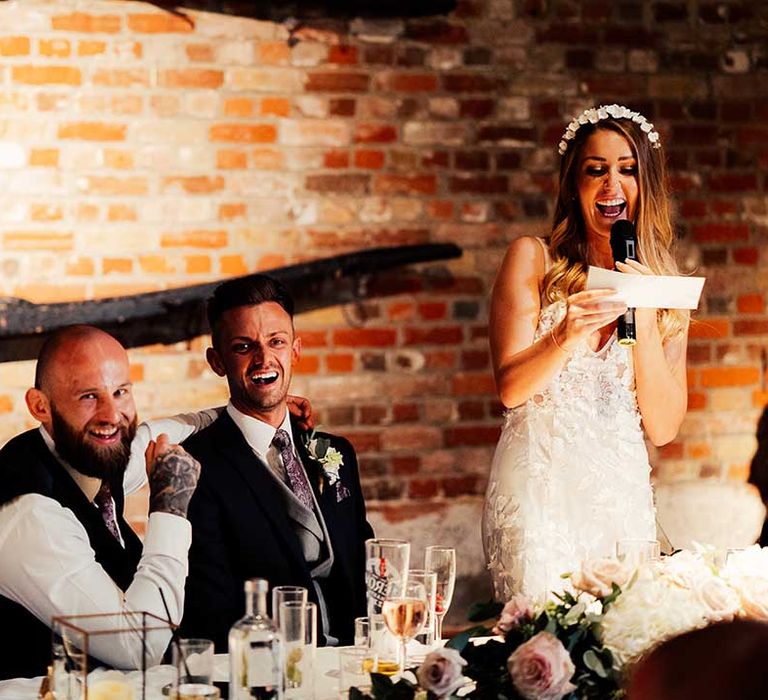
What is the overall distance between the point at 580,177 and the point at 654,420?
61 centimetres

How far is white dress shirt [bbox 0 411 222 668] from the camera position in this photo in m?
2.30

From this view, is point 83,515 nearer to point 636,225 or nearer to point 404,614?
point 404,614

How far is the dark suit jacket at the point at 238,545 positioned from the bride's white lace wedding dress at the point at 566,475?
46 cm

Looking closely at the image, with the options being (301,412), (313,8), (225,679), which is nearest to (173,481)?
(301,412)

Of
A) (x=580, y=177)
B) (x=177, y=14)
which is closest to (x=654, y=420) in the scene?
(x=580, y=177)

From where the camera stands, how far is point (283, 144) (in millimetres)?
3895

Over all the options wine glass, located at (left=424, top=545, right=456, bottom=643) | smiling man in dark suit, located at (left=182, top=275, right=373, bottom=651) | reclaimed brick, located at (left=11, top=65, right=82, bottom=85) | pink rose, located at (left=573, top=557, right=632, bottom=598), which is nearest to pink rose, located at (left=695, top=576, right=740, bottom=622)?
pink rose, located at (left=573, top=557, right=632, bottom=598)

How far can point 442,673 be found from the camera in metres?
1.65

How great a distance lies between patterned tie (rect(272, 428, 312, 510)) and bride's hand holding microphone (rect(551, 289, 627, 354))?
0.64 metres

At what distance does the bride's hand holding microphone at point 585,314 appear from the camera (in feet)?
8.94

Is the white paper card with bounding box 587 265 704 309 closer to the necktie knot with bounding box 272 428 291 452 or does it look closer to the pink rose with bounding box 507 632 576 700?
the necktie knot with bounding box 272 428 291 452

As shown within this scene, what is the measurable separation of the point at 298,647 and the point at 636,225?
1.49 m

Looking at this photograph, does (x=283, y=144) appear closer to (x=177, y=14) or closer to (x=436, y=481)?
(x=177, y=14)

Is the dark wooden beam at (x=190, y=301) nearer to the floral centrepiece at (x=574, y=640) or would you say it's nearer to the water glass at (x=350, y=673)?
the water glass at (x=350, y=673)
